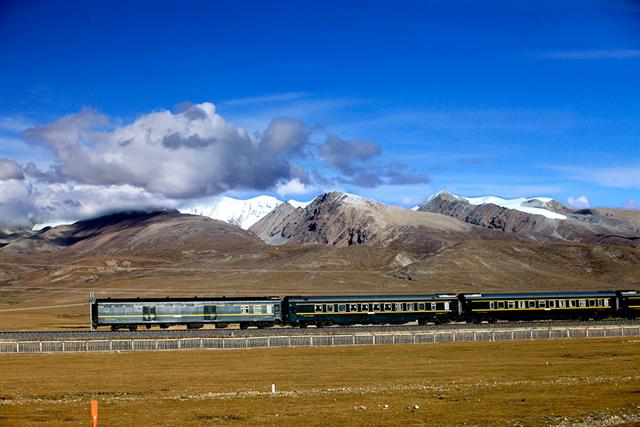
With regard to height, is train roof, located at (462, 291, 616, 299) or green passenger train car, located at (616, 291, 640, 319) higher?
train roof, located at (462, 291, 616, 299)

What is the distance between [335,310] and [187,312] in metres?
17.6

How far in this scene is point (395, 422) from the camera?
32.1 metres

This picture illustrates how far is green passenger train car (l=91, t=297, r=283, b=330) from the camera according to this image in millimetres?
93812

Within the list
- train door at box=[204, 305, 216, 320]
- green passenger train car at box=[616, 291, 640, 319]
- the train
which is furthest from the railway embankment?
green passenger train car at box=[616, 291, 640, 319]

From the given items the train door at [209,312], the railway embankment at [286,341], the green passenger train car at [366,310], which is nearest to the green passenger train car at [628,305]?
the green passenger train car at [366,310]

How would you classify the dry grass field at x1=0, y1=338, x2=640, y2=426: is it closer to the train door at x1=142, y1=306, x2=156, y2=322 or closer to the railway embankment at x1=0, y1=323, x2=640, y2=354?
the railway embankment at x1=0, y1=323, x2=640, y2=354

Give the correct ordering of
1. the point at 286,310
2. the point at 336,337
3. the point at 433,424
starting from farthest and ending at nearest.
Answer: the point at 286,310 < the point at 336,337 < the point at 433,424

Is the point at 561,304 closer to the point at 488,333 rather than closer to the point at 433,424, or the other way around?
the point at 488,333

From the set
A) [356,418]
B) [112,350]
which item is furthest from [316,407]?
[112,350]

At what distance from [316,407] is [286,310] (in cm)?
5696

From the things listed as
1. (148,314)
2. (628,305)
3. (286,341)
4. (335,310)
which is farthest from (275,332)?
(628,305)

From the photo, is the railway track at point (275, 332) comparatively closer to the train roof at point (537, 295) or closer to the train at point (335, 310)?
the train at point (335, 310)

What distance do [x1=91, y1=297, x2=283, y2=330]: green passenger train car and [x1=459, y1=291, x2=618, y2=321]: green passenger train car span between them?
914 inches

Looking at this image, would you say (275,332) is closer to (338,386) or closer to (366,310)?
(366,310)
